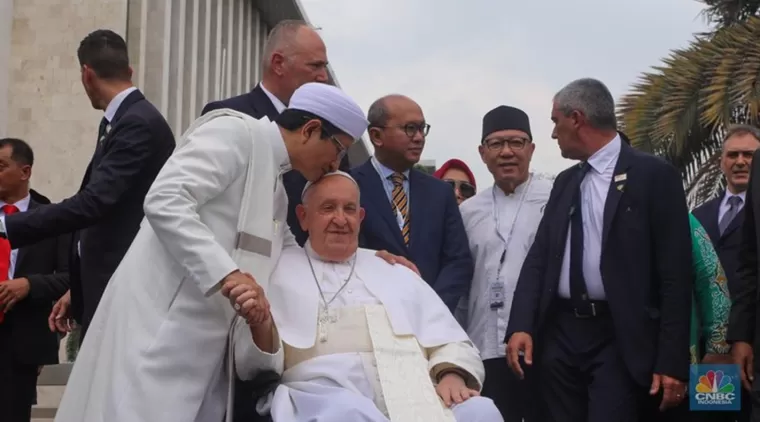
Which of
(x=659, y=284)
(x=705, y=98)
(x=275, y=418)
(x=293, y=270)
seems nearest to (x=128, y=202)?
(x=293, y=270)

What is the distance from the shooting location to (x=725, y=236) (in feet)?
22.2

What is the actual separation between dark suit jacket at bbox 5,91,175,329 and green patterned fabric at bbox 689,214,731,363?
2.61 m

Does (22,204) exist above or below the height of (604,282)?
above

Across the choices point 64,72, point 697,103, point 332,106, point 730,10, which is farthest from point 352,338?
point 64,72

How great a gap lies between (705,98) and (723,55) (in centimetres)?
62

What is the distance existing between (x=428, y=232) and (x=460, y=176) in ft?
7.19

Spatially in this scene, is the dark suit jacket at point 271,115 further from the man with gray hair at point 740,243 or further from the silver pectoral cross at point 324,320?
the man with gray hair at point 740,243

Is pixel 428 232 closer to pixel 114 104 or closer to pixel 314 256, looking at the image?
pixel 314 256

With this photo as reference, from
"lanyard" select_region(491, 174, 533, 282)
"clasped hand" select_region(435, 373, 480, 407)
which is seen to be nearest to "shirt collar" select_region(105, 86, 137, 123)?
"clasped hand" select_region(435, 373, 480, 407)

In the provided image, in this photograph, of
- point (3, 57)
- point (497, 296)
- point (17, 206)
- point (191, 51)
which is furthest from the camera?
point (191, 51)

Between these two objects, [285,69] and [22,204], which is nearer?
[285,69]

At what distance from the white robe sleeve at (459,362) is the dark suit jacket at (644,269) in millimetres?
898

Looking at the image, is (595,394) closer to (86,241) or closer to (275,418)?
(275,418)

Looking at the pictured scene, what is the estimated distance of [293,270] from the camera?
176 inches
